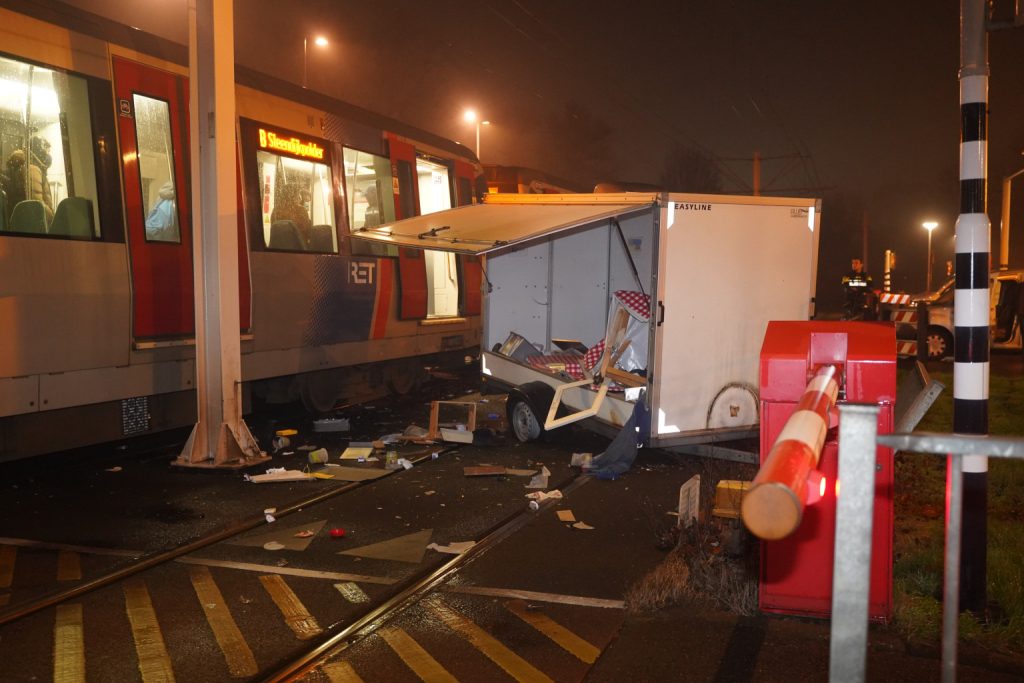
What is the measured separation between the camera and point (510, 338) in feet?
35.3

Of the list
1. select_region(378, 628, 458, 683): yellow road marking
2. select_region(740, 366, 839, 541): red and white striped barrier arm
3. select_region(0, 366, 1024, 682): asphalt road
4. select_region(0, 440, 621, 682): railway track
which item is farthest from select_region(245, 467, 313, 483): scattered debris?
select_region(740, 366, 839, 541): red and white striped barrier arm

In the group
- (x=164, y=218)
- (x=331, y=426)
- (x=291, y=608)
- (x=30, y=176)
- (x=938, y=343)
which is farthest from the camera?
(x=938, y=343)

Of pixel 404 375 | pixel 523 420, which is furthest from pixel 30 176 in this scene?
pixel 404 375

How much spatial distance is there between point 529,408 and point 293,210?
12.0ft

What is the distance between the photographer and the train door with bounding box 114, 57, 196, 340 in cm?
786

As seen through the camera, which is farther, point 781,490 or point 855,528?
point 855,528

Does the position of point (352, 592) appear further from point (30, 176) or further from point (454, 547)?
point (30, 176)

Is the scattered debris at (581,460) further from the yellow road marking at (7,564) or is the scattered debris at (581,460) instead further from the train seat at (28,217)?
the train seat at (28,217)

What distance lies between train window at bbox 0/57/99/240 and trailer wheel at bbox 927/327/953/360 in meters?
16.8

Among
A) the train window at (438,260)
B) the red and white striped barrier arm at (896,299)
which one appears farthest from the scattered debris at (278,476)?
the red and white striped barrier arm at (896,299)

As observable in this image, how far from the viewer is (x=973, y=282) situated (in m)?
4.25

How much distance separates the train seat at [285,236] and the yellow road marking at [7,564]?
4.76m

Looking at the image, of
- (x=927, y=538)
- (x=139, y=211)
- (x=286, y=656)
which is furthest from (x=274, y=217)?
(x=927, y=538)

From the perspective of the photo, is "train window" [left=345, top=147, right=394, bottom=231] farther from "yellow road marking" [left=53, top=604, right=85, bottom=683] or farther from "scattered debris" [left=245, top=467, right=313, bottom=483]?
"yellow road marking" [left=53, top=604, right=85, bottom=683]
